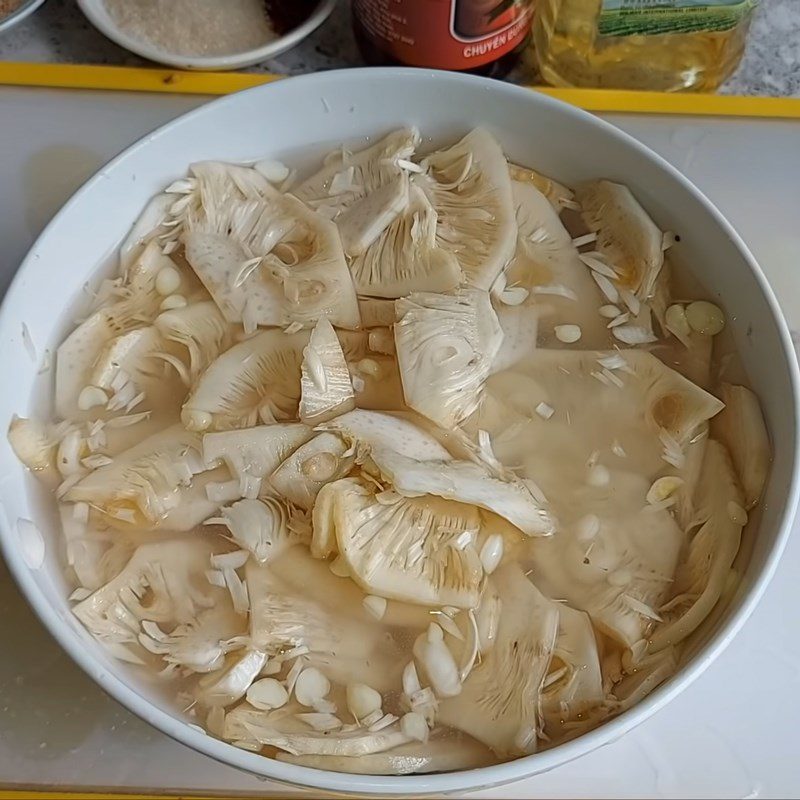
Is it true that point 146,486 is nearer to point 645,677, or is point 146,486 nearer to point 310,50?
point 645,677

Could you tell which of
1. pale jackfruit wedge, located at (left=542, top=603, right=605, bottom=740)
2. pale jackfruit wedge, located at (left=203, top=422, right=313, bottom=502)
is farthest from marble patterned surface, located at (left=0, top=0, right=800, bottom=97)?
pale jackfruit wedge, located at (left=542, top=603, right=605, bottom=740)

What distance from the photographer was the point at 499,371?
0.64 m

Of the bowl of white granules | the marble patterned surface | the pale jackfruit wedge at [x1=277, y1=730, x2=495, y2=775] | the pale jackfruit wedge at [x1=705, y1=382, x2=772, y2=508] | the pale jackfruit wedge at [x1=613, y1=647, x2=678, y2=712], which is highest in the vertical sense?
the bowl of white granules

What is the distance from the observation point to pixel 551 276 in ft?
2.22

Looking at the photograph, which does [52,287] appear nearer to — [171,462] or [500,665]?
[171,462]

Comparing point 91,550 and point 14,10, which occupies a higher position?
point 14,10

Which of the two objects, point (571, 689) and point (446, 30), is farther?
point (446, 30)

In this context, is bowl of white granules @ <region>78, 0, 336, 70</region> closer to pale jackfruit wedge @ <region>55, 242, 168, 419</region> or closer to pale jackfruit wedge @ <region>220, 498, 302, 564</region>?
pale jackfruit wedge @ <region>55, 242, 168, 419</region>

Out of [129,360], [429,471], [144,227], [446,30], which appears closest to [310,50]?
[446,30]

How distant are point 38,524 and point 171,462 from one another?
94 mm

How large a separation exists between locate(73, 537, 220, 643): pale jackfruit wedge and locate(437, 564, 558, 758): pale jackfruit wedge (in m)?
0.16

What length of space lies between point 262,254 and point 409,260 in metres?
0.11

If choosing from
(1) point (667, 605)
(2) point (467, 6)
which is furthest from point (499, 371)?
(2) point (467, 6)

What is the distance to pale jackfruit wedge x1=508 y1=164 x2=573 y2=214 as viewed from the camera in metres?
0.71
